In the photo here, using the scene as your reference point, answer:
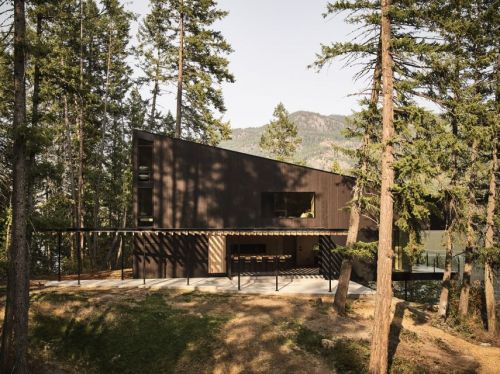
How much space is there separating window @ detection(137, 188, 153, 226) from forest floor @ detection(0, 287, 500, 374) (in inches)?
217

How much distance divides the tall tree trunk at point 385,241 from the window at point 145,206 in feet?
47.7

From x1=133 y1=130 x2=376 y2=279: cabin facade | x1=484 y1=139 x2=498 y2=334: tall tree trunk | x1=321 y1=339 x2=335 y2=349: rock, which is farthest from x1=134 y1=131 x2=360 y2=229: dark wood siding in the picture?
x1=321 y1=339 x2=335 y2=349: rock

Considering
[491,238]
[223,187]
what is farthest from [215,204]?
[491,238]

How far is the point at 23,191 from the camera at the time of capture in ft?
39.8

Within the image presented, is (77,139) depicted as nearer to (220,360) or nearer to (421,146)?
(220,360)

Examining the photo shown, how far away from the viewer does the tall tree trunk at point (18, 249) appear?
1172 centimetres

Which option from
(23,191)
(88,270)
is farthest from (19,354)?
(88,270)

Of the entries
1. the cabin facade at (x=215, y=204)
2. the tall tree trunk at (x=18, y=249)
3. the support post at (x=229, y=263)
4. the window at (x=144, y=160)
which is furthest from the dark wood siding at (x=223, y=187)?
the tall tree trunk at (x=18, y=249)

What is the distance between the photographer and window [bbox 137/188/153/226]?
74.9 ft

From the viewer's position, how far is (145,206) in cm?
2359

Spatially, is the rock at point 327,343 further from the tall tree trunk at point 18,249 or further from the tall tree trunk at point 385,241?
the tall tree trunk at point 18,249

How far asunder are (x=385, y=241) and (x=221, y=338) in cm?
680

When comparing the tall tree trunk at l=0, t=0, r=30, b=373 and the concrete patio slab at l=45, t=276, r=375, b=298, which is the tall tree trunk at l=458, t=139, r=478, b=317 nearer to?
the concrete patio slab at l=45, t=276, r=375, b=298

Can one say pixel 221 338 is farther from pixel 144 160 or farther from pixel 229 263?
pixel 144 160
